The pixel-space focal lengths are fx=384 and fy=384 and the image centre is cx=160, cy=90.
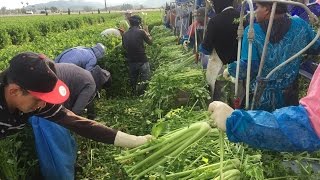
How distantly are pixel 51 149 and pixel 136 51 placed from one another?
4570 millimetres

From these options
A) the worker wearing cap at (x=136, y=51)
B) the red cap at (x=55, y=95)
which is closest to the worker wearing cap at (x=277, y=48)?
the red cap at (x=55, y=95)

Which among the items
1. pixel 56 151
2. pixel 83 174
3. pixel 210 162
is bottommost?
pixel 83 174

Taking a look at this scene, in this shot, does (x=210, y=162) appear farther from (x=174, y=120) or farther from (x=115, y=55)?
(x=115, y=55)

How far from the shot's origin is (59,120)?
2955 millimetres

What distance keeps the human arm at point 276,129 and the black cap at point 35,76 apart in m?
1.19

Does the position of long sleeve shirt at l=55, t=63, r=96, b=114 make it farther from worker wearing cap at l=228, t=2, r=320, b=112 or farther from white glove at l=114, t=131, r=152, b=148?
worker wearing cap at l=228, t=2, r=320, b=112

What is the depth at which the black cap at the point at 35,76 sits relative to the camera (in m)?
2.38

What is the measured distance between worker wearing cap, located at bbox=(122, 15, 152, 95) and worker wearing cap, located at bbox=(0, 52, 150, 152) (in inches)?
199

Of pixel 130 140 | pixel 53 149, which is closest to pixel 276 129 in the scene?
pixel 130 140

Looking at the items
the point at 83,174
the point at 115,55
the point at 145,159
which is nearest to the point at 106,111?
the point at 115,55

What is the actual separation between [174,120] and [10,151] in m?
1.41

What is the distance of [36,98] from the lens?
8.25 feet

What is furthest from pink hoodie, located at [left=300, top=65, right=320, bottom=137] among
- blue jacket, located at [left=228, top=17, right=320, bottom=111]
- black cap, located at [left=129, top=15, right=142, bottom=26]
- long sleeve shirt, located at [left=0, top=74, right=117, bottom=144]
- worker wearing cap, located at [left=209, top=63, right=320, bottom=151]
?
black cap, located at [left=129, top=15, right=142, bottom=26]

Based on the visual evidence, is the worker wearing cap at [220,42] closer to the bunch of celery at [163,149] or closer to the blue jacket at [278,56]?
the blue jacket at [278,56]
